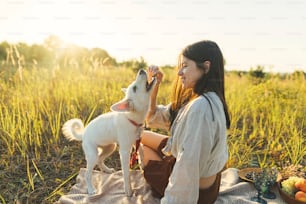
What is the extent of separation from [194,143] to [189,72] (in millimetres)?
498

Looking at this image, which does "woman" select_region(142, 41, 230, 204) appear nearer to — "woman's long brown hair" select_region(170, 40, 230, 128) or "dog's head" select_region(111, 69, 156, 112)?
"woman's long brown hair" select_region(170, 40, 230, 128)

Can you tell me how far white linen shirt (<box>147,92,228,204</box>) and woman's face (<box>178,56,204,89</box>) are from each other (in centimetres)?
15

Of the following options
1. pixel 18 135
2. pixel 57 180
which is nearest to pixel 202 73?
pixel 57 180

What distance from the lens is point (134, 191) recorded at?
2.89 m

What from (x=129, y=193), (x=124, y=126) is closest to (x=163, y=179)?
(x=129, y=193)

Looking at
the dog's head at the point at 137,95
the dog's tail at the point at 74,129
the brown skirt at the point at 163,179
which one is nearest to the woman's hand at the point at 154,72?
the dog's head at the point at 137,95

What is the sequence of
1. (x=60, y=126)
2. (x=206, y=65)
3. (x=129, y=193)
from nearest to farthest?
(x=206, y=65) → (x=129, y=193) → (x=60, y=126)

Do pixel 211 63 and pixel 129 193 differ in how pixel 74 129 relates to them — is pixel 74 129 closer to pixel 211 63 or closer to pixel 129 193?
pixel 129 193

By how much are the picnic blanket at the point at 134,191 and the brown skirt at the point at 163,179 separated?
0.18 m

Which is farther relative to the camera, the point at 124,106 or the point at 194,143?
the point at 124,106

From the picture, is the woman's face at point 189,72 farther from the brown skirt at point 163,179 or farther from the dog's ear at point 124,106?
the brown skirt at point 163,179

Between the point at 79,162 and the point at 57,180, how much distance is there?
40 centimetres

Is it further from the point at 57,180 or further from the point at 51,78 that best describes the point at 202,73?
the point at 51,78

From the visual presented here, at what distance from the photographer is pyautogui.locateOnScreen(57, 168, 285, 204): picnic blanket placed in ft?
9.09
